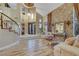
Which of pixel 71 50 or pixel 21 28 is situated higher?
pixel 21 28

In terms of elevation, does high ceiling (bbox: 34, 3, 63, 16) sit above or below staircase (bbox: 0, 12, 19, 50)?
above

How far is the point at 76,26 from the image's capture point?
378 cm

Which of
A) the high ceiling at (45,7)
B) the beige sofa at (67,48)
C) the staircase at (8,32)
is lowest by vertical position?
the beige sofa at (67,48)

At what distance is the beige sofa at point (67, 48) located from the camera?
3723 mm

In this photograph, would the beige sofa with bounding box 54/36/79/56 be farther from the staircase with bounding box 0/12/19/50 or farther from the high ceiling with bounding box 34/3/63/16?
the staircase with bounding box 0/12/19/50

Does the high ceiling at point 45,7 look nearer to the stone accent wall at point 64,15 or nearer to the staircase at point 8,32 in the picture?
the stone accent wall at point 64,15

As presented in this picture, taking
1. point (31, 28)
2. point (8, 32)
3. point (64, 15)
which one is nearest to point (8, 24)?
point (8, 32)

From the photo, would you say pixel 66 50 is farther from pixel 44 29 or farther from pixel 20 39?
pixel 20 39

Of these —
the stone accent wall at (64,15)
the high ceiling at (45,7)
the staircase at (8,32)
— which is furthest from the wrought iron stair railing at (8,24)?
the stone accent wall at (64,15)

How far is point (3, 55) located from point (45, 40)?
81cm

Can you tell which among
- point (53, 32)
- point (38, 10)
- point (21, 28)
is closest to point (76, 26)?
point (53, 32)

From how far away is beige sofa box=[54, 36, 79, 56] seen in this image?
372cm

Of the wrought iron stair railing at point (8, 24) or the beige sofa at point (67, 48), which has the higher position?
the wrought iron stair railing at point (8, 24)

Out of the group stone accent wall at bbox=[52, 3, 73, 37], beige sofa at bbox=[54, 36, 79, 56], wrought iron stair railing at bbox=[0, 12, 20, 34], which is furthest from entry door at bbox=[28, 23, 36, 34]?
beige sofa at bbox=[54, 36, 79, 56]
